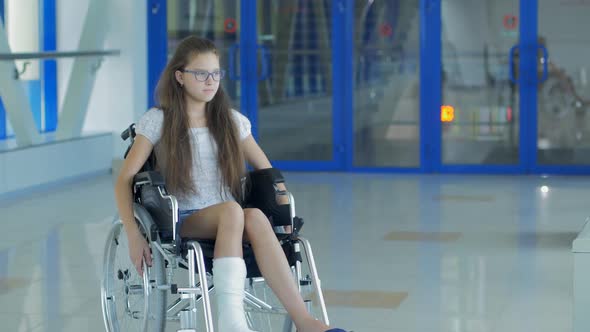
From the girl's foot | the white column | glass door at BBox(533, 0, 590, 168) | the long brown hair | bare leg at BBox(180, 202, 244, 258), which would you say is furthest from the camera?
Answer: the white column

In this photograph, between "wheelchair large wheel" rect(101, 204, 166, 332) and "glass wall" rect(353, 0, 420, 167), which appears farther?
"glass wall" rect(353, 0, 420, 167)

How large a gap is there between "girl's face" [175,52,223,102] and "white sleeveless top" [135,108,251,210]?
0.41 feet

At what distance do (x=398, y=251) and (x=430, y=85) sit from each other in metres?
3.96

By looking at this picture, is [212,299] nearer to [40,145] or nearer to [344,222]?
[344,222]

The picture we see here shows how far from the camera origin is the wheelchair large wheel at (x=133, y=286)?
11.6ft

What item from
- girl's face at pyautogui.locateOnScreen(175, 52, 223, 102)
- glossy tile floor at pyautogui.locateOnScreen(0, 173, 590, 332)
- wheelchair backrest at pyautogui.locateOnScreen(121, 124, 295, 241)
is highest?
girl's face at pyautogui.locateOnScreen(175, 52, 223, 102)

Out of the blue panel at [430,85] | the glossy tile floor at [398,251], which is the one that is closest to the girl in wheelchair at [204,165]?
the glossy tile floor at [398,251]

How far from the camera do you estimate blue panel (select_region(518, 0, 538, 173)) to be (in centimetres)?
943

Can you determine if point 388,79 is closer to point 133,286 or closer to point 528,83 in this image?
point 528,83

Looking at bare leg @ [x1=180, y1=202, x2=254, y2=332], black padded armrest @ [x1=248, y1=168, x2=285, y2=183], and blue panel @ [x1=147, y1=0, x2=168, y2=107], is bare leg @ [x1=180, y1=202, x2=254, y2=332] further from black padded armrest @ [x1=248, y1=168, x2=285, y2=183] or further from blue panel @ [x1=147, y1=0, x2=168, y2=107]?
blue panel @ [x1=147, y1=0, x2=168, y2=107]

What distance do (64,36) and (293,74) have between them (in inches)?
79.3

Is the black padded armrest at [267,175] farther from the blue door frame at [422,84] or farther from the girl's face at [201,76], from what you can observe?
the blue door frame at [422,84]

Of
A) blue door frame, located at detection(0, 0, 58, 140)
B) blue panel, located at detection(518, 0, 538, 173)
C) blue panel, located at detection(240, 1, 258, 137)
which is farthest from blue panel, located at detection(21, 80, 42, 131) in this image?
blue panel, located at detection(518, 0, 538, 173)

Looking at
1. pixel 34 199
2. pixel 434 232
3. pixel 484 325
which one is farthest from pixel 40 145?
pixel 484 325
